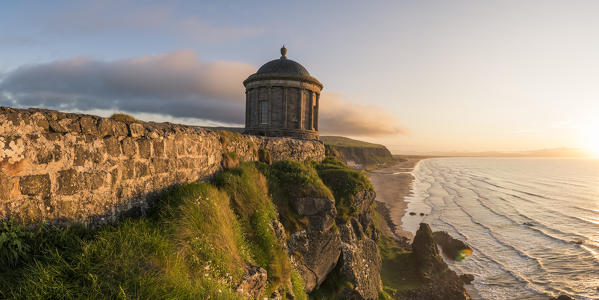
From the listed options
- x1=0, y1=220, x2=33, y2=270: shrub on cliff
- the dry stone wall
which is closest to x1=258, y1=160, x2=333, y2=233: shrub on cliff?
the dry stone wall

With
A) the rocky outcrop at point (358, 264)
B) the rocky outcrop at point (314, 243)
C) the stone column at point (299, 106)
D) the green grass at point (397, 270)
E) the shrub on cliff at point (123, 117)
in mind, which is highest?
the stone column at point (299, 106)

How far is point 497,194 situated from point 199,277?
58.6 meters

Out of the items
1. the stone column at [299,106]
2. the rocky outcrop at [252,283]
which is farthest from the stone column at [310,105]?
the rocky outcrop at [252,283]

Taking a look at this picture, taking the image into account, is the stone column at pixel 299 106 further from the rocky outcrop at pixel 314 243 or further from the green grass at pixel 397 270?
the rocky outcrop at pixel 314 243

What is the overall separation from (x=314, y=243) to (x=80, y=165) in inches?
280

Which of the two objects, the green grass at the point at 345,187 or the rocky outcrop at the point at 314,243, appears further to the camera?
the green grass at the point at 345,187

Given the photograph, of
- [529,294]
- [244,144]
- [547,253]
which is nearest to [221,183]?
[244,144]

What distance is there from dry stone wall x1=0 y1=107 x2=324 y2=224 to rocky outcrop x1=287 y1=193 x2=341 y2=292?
4342 mm

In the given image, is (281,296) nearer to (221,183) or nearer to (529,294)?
(221,183)

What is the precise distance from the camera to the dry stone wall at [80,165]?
3.42 meters

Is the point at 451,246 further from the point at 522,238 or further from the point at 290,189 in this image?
the point at 290,189

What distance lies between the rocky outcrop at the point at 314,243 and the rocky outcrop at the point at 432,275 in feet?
31.6

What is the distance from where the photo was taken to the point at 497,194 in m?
49.4

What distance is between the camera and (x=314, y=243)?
9422 millimetres
